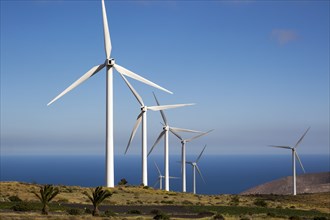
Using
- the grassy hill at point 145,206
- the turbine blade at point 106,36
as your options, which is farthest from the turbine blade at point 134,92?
the grassy hill at point 145,206

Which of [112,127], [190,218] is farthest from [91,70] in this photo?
[190,218]

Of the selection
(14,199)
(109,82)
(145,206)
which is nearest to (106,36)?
(109,82)

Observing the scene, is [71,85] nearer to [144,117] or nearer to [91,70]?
[91,70]

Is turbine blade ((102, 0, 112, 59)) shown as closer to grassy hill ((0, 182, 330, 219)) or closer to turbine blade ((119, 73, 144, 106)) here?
turbine blade ((119, 73, 144, 106))

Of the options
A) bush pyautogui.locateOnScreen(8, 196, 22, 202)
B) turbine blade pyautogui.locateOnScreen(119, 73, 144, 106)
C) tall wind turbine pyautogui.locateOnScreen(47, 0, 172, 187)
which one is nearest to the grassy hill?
bush pyautogui.locateOnScreen(8, 196, 22, 202)

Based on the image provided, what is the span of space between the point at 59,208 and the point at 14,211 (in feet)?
23.1

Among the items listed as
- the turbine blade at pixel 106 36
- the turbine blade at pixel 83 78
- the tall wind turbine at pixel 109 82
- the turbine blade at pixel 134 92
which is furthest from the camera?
the turbine blade at pixel 134 92

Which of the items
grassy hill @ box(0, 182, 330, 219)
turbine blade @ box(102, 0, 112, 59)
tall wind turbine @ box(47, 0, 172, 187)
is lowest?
grassy hill @ box(0, 182, 330, 219)

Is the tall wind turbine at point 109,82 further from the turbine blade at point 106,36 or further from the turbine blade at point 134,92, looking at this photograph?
the turbine blade at point 134,92

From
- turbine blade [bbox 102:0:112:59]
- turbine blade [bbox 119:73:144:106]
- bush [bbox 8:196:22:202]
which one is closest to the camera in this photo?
bush [bbox 8:196:22:202]

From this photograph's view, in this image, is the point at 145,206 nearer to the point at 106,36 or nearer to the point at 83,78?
the point at 83,78

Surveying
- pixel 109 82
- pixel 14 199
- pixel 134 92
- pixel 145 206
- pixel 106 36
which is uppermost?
pixel 106 36

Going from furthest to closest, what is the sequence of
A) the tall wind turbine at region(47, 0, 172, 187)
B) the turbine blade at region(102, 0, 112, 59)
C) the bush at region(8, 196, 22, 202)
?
1. the turbine blade at region(102, 0, 112, 59)
2. the tall wind turbine at region(47, 0, 172, 187)
3. the bush at region(8, 196, 22, 202)

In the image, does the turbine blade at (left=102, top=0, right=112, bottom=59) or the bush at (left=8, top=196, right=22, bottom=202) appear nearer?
the bush at (left=8, top=196, right=22, bottom=202)
